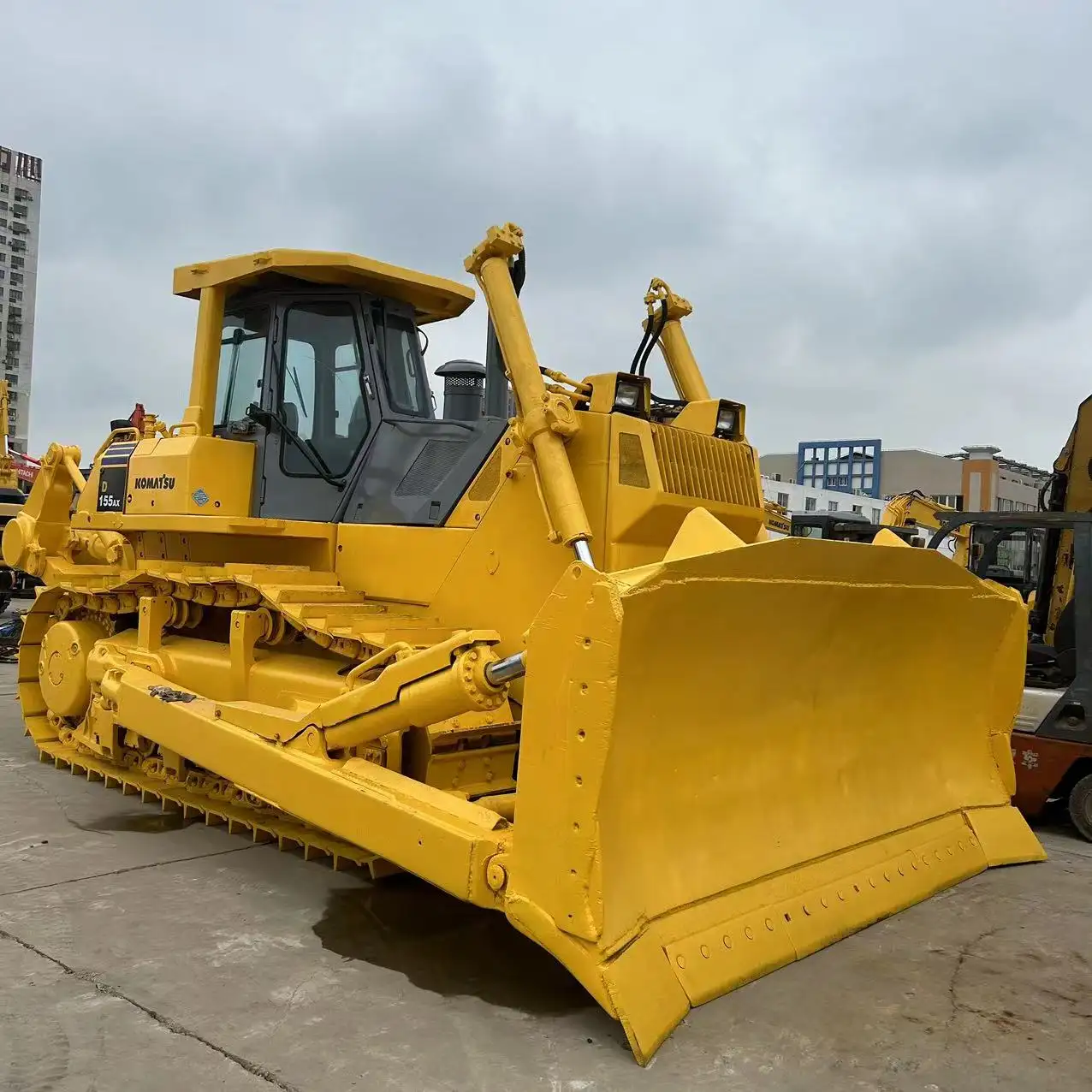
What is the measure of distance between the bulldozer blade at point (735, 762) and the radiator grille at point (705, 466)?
3.10 feet

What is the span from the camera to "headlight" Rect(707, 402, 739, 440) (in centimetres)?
486

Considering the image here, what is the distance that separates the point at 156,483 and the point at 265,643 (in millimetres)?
1324

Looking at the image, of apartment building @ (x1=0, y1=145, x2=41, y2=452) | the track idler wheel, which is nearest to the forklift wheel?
the track idler wheel

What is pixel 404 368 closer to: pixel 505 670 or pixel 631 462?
pixel 631 462

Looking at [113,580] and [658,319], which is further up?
[658,319]

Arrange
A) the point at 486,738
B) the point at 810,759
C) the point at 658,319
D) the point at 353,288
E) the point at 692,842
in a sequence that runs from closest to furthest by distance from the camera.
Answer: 1. the point at 692,842
2. the point at 810,759
3. the point at 486,738
4. the point at 658,319
5. the point at 353,288

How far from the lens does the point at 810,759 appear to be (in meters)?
3.98

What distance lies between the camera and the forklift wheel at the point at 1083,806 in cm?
567

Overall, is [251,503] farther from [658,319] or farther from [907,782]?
[907,782]

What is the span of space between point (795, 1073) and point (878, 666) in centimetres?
185

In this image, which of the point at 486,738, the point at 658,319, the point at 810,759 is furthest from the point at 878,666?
the point at 658,319

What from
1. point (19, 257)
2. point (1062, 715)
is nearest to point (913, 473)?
point (1062, 715)

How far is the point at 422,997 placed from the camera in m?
3.29

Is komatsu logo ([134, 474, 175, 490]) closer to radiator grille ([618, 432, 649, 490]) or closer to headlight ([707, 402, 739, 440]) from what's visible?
radiator grille ([618, 432, 649, 490])
